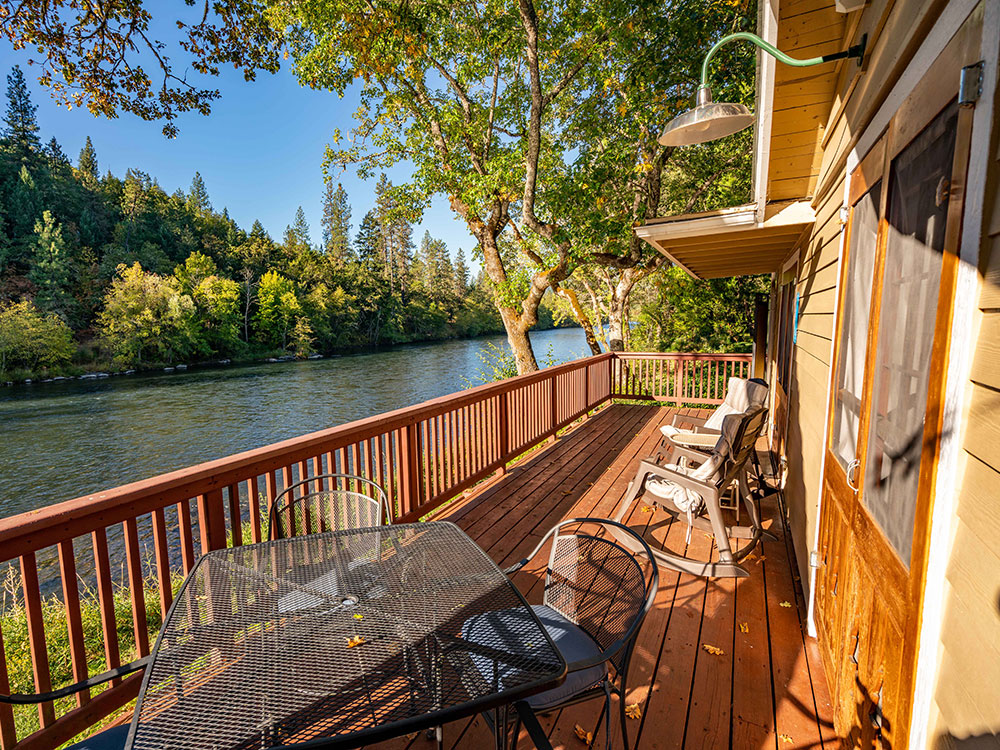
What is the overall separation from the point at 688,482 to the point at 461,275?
189 ft

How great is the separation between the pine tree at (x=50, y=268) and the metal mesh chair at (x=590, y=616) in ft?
115

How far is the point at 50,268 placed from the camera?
28719 mm

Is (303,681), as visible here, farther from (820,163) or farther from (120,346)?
(120,346)

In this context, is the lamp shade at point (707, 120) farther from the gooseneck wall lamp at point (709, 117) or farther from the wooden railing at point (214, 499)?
the wooden railing at point (214, 499)

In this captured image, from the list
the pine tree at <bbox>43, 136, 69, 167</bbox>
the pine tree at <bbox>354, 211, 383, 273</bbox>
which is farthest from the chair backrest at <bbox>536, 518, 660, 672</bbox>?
the pine tree at <bbox>43, 136, 69, 167</bbox>

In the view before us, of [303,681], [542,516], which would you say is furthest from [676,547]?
[303,681]

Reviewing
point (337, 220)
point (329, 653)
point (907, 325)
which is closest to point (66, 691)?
point (329, 653)

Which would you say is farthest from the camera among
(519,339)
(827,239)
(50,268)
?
(50,268)

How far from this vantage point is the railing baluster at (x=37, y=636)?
1515mm

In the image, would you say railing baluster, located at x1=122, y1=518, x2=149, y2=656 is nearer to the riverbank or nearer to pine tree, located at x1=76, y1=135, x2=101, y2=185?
the riverbank

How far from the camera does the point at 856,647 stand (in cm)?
151

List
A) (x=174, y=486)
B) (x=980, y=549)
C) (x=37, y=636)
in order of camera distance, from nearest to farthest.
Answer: (x=980, y=549), (x=37, y=636), (x=174, y=486)

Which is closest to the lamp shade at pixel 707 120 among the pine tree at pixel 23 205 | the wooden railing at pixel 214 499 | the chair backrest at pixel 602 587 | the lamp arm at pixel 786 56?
the lamp arm at pixel 786 56

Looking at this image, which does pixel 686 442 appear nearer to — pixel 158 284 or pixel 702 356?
pixel 702 356
